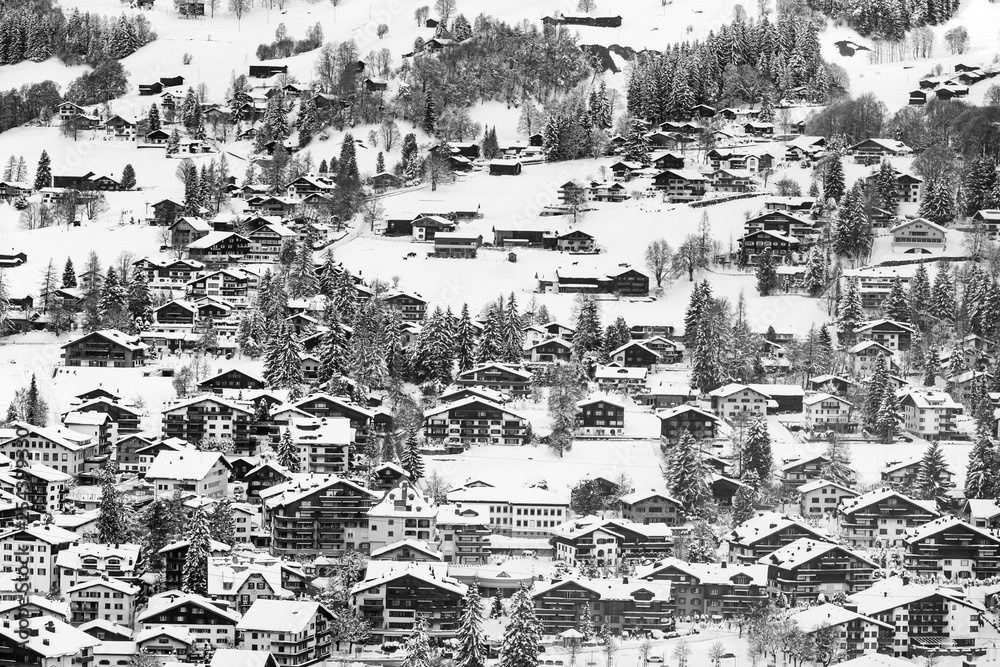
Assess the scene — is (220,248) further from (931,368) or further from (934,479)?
(934,479)

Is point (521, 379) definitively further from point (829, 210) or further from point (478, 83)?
point (478, 83)

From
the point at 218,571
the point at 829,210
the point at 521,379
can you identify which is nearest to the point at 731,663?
the point at 218,571

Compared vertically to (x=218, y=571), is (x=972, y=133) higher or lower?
higher

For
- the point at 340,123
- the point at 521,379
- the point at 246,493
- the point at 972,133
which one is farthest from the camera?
the point at 340,123

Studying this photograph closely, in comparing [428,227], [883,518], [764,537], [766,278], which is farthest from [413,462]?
[428,227]

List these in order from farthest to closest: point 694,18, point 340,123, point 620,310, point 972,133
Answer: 1. point 694,18
2. point 340,123
3. point 972,133
4. point 620,310

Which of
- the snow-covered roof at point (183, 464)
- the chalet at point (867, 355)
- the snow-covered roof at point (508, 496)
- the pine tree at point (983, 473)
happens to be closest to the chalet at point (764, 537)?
the snow-covered roof at point (508, 496)
